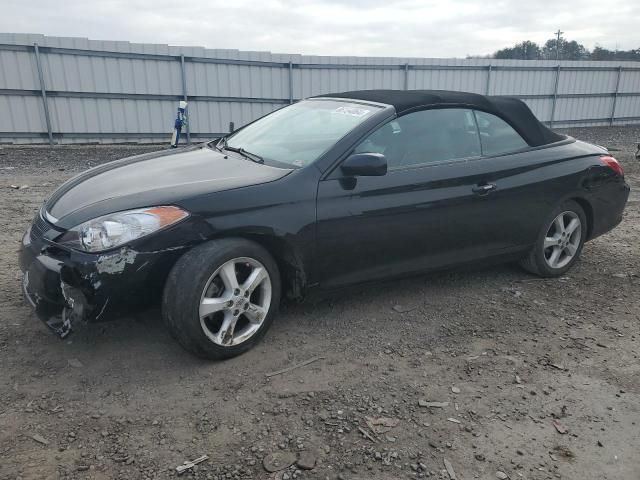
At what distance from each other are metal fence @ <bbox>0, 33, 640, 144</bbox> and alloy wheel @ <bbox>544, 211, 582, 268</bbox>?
10490 millimetres

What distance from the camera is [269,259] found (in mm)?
3213

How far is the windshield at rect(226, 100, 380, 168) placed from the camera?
3633 mm

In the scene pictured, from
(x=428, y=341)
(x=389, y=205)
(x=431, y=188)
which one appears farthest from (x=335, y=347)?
(x=431, y=188)

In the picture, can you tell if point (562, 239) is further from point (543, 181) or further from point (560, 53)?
point (560, 53)

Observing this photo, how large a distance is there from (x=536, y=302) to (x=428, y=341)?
1.20 m

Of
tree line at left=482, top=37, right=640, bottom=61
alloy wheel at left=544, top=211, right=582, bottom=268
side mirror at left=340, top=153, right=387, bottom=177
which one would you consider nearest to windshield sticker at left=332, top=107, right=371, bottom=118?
side mirror at left=340, top=153, right=387, bottom=177

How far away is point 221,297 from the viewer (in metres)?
3.06

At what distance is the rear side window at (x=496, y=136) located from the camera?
417 cm

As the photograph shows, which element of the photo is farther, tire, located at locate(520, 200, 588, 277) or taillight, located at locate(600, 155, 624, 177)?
taillight, located at locate(600, 155, 624, 177)

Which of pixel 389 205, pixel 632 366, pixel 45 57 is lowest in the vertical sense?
pixel 632 366

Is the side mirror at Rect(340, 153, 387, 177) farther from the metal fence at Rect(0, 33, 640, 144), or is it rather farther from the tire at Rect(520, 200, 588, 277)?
the metal fence at Rect(0, 33, 640, 144)

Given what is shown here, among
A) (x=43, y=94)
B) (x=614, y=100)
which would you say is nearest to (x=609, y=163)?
(x=43, y=94)

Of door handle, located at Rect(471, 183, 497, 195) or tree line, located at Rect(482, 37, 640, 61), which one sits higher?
tree line, located at Rect(482, 37, 640, 61)

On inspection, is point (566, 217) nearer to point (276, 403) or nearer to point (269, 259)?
point (269, 259)
